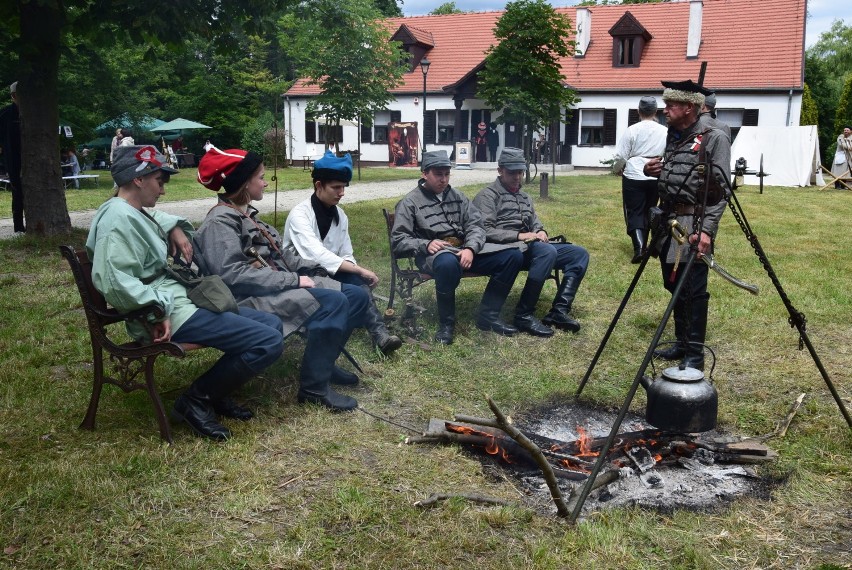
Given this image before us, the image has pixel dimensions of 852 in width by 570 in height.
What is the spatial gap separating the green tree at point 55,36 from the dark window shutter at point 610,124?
2461cm

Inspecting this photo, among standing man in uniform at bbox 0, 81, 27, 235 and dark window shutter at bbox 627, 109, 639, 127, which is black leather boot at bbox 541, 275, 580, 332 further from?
dark window shutter at bbox 627, 109, 639, 127

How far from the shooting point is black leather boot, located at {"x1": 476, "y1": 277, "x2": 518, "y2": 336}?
6637 mm

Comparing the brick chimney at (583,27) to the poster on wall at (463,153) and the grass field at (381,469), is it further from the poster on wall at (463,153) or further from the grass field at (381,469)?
the grass field at (381,469)

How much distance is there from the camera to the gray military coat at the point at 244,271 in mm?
4566

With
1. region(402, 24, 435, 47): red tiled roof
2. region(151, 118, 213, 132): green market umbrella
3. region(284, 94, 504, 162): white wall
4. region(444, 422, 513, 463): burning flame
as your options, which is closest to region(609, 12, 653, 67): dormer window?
region(284, 94, 504, 162): white wall

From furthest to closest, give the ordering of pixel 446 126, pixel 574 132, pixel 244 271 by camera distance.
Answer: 1. pixel 446 126
2. pixel 574 132
3. pixel 244 271

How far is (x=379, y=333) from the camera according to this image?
227 inches

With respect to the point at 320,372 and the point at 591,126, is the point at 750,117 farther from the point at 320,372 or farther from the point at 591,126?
the point at 320,372

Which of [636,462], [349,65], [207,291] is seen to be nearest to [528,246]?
[636,462]

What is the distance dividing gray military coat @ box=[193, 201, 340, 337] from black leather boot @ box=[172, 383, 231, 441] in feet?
2.05

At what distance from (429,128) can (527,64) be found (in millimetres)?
17733

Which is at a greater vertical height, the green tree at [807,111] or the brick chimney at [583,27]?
the brick chimney at [583,27]

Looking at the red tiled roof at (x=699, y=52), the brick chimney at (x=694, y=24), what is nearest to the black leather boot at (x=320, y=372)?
the red tiled roof at (x=699, y=52)

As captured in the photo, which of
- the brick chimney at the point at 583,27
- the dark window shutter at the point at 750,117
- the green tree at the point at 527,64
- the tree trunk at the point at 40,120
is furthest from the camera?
the brick chimney at the point at 583,27
